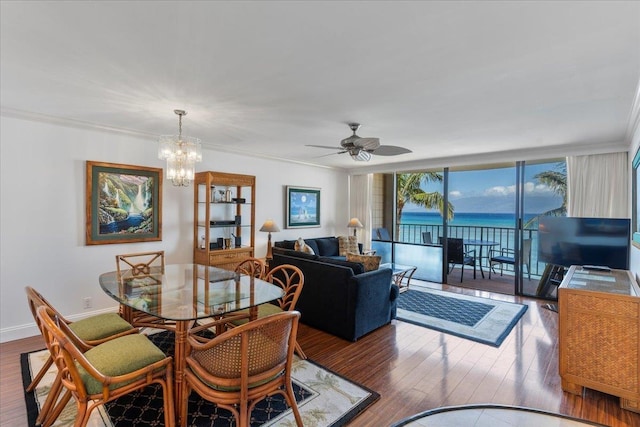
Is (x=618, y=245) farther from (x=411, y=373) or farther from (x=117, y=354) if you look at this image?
(x=117, y=354)

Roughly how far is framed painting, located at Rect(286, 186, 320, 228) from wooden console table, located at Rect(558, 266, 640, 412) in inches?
180

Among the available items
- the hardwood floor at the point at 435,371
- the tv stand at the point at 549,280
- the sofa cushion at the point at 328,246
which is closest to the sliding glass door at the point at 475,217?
the tv stand at the point at 549,280

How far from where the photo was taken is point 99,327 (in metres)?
2.38

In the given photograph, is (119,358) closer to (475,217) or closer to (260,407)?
(260,407)

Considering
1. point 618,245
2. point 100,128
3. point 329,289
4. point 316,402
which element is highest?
point 100,128

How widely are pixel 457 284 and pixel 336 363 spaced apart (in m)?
3.91

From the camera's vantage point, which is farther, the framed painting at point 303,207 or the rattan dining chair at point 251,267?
the framed painting at point 303,207

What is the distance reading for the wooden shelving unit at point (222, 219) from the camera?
4608mm

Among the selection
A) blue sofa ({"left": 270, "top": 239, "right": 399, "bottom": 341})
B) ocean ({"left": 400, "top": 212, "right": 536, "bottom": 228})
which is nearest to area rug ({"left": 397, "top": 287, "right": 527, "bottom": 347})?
blue sofa ({"left": 270, "top": 239, "right": 399, "bottom": 341})

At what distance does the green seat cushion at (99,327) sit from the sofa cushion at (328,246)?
4213 millimetres

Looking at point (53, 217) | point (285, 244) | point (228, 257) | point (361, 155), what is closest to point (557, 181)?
point (361, 155)

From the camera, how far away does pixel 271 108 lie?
310cm

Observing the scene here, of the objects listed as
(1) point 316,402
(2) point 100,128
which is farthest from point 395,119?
(2) point 100,128

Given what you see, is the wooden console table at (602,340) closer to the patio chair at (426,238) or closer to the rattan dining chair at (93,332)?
the rattan dining chair at (93,332)
